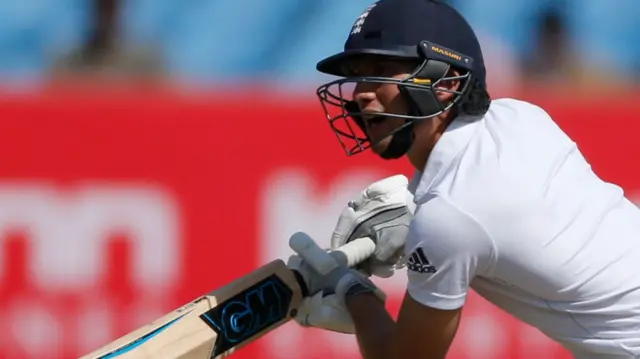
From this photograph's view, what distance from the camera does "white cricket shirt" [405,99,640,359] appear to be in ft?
6.43

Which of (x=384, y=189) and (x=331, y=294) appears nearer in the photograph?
(x=331, y=294)

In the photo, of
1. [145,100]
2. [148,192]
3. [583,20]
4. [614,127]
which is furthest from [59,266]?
[583,20]

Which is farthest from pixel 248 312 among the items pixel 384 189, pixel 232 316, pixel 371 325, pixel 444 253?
pixel 444 253

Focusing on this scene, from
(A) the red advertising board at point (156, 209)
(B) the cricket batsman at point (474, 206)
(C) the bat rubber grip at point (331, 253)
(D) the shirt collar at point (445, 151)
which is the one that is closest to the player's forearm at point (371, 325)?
(B) the cricket batsman at point (474, 206)

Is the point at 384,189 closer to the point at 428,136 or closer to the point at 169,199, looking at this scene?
the point at 428,136

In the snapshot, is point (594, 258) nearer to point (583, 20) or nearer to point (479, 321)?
point (479, 321)

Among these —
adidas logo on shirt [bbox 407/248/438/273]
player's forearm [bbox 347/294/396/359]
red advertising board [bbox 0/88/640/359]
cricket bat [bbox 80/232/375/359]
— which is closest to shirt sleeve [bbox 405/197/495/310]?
adidas logo on shirt [bbox 407/248/438/273]

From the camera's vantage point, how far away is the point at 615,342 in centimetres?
208

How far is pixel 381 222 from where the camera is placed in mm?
2471

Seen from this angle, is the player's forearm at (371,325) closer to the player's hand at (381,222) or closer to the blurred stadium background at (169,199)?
the player's hand at (381,222)

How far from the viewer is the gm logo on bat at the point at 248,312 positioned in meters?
2.31

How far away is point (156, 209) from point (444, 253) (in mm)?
1867

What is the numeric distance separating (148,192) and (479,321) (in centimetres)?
126

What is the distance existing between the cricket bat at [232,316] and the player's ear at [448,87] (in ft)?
1.46
